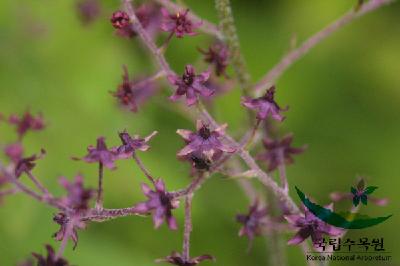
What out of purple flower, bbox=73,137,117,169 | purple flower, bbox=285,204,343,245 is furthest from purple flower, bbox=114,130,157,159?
purple flower, bbox=285,204,343,245

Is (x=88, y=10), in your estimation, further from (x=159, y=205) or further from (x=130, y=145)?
(x=159, y=205)

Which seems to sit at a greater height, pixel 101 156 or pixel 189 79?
pixel 189 79

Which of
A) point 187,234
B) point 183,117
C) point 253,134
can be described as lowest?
point 187,234

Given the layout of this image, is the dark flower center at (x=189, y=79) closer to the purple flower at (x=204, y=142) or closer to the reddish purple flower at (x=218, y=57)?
the purple flower at (x=204, y=142)

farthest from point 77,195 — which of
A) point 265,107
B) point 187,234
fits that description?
point 265,107

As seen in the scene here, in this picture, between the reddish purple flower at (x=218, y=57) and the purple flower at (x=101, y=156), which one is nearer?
Answer: the purple flower at (x=101, y=156)

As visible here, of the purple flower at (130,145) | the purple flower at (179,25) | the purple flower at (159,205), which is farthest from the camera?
the purple flower at (179,25)

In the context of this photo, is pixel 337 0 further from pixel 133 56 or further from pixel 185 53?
pixel 133 56

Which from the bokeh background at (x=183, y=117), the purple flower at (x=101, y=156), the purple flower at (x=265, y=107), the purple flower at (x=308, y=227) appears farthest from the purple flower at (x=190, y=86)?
the bokeh background at (x=183, y=117)
